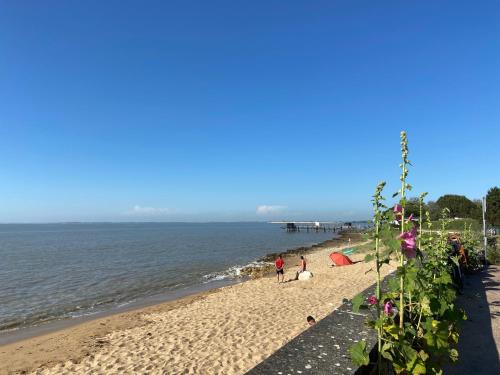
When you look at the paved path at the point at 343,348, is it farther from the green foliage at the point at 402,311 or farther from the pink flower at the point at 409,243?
the pink flower at the point at 409,243

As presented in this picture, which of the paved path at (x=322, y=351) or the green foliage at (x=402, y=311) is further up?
the green foliage at (x=402, y=311)

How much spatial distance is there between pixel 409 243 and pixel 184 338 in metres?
9.51

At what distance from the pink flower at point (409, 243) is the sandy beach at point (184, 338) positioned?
5.09 m

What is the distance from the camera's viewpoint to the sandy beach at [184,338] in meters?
8.62

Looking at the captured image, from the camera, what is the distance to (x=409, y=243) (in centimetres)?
233

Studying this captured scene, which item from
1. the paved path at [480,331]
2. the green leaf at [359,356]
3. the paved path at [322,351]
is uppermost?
the green leaf at [359,356]

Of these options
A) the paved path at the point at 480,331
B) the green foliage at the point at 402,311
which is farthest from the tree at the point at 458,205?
the green foliage at the point at 402,311

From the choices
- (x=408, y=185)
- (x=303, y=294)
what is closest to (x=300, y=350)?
(x=408, y=185)

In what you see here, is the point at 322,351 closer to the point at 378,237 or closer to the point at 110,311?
the point at 378,237

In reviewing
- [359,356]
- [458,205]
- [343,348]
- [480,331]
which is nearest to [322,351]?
[343,348]

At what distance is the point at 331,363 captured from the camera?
2.38 metres

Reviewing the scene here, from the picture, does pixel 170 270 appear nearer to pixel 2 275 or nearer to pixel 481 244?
pixel 2 275

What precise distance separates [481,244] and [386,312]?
14.9 m

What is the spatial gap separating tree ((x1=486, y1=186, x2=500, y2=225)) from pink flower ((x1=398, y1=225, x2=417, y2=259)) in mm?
60511
